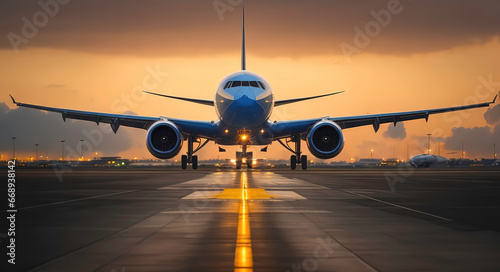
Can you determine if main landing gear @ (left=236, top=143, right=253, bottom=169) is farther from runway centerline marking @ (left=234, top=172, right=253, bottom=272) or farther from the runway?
runway centerline marking @ (left=234, top=172, right=253, bottom=272)

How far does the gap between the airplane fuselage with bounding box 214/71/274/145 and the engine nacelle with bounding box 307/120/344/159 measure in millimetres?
3433

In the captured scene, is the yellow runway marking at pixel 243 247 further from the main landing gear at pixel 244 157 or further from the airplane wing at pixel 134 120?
the main landing gear at pixel 244 157

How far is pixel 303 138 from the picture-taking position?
4406cm

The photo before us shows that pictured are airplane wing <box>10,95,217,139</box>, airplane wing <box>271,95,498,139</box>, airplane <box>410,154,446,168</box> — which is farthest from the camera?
airplane <box>410,154,446,168</box>

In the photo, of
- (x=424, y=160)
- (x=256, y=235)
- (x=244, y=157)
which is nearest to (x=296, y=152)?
(x=244, y=157)

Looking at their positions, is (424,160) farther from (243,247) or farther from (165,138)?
(243,247)

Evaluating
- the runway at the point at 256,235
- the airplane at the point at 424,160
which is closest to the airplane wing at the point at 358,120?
the runway at the point at 256,235

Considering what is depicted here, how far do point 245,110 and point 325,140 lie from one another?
6853 mm

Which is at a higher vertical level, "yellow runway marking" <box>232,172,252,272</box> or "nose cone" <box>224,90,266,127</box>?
"nose cone" <box>224,90,266,127</box>

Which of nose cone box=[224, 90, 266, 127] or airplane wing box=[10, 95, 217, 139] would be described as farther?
airplane wing box=[10, 95, 217, 139]

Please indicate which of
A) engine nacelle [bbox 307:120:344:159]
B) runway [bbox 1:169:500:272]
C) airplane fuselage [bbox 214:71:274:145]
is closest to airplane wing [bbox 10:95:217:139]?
airplane fuselage [bbox 214:71:274:145]

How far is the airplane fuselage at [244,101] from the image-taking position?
3553 cm

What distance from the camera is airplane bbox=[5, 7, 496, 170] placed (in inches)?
1427

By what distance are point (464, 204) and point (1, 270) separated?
12808 mm
